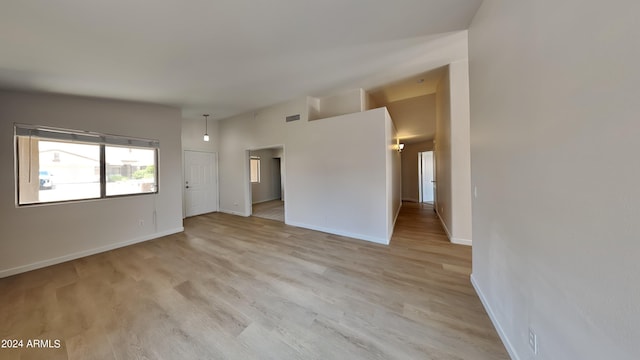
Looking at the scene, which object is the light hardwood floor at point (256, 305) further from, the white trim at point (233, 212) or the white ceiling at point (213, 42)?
the white ceiling at point (213, 42)

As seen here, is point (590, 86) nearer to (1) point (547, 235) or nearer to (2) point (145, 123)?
(1) point (547, 235)

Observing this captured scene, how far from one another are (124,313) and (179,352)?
0.97 meters

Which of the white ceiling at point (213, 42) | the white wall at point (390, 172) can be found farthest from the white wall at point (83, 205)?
the white wall at point (390, 172)

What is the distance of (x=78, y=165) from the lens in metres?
3.44

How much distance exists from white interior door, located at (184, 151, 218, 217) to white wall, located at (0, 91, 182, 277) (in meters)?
1.36

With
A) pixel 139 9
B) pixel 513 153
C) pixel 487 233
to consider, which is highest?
pixel 139 9

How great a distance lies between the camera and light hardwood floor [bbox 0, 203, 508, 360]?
1.55 meters

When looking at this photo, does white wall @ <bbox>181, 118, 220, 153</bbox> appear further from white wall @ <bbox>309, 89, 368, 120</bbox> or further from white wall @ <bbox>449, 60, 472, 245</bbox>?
white wall @ <bbox>449, 60, 472, 245</bbox>

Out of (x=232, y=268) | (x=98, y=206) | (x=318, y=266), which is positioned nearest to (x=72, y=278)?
(x=98, y=206)

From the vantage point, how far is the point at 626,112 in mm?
679

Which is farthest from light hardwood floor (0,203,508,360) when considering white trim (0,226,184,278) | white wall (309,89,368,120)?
white wall (309,89,368,120)

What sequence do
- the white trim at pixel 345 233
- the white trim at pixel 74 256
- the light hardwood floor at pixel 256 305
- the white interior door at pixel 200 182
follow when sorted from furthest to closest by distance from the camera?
1. the white interior door at pixel 200 182
2. the white trim at pixel 345 233
3. the white trim at pixel 74 256
4. the light hardwood floor at pixel 256 305

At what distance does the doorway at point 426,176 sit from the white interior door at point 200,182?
7.57 metres

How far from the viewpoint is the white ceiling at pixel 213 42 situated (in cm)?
184
